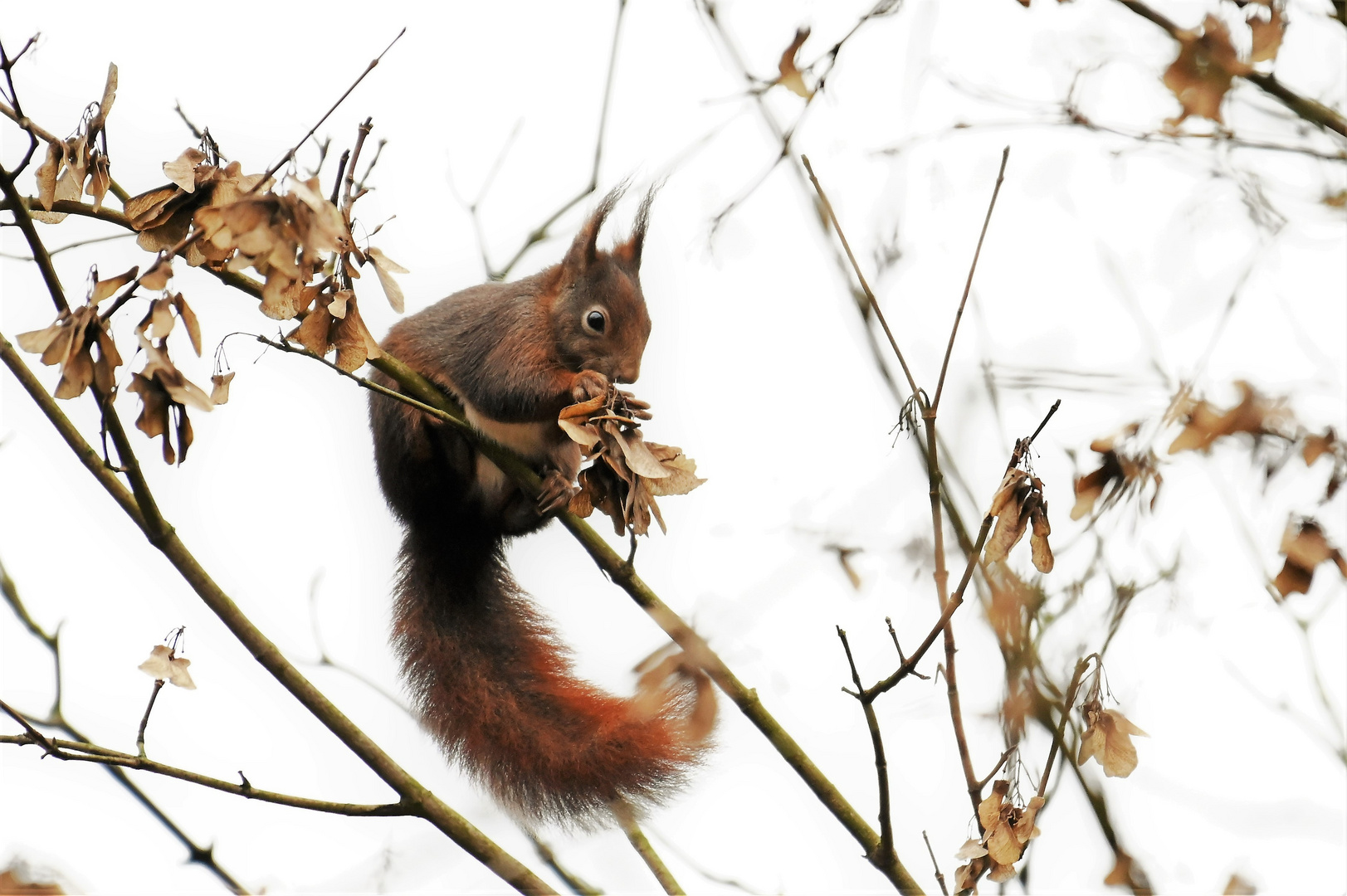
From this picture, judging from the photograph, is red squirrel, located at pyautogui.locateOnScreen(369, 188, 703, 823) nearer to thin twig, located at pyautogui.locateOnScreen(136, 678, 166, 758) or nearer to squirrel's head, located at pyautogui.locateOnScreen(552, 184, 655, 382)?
squirrel's head, located at pyautogui.locateOnScreen(552, 184, 655, 382)

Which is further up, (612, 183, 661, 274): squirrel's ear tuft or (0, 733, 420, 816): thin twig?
(612, 183, 661, 274): squirrel's ear tuft

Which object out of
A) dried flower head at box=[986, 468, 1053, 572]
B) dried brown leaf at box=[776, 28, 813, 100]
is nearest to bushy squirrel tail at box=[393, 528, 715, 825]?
dried flower head at box=[986, 468, 1053, 572]

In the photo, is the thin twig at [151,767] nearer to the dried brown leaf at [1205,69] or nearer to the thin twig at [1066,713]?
the thin twig at [1066,713]

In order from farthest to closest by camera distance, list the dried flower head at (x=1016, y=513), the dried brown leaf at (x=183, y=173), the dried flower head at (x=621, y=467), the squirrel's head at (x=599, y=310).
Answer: the squirrel's head at (x=599, y=310)
the dried flower head at (x=621, y=467)
the dried flower head at (x=1016, y=513)
the dried brown leaf at (x=183, y=173)

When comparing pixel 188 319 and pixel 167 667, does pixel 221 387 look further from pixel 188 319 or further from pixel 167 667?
pixel 167 667

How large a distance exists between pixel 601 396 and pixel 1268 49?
1.55 meters

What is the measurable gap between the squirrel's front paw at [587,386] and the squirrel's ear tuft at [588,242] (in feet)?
2.37

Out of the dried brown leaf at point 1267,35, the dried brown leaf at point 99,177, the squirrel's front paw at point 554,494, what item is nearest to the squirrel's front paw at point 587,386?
the squirrel's front paw at point 554,494

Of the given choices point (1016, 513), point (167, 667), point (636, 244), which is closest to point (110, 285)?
point (167, 667)

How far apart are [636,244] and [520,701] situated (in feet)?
5.93

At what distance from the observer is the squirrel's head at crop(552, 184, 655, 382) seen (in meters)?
3.95

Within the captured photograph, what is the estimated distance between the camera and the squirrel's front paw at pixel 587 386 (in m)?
3.31

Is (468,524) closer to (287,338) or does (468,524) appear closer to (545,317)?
(545,317)

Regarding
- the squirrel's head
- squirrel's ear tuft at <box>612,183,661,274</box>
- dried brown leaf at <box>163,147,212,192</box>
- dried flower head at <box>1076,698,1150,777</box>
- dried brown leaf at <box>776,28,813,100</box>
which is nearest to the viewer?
dried brown leaf at <box>163,147,212,192</box>
